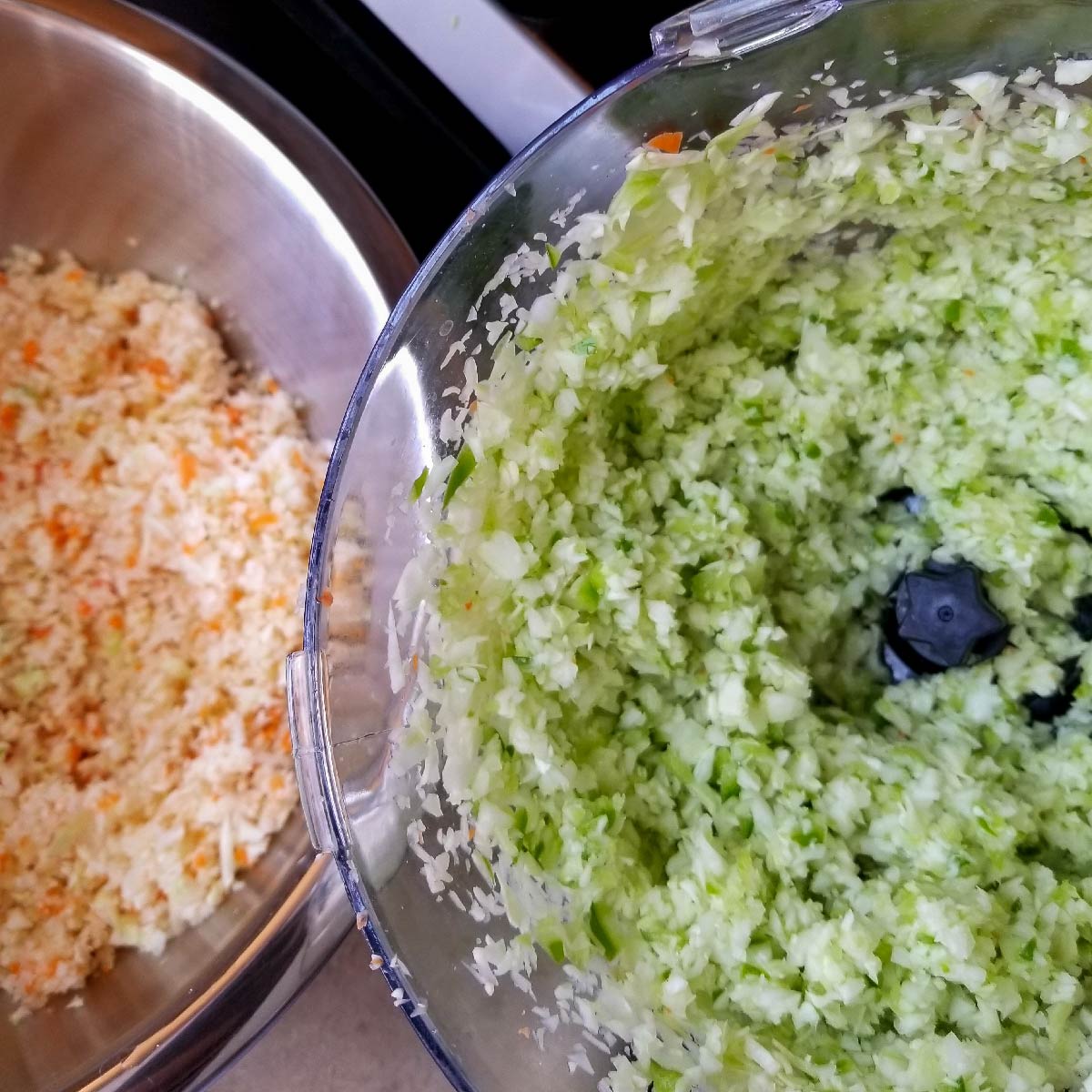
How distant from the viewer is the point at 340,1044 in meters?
1.34

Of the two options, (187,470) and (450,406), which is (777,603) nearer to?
(450,406)

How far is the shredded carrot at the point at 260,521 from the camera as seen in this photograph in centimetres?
133

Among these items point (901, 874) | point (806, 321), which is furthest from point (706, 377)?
point (901, 874)

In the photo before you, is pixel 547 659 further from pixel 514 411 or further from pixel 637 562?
pixel 514 411

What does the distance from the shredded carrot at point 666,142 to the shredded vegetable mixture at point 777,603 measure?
2 centimetres

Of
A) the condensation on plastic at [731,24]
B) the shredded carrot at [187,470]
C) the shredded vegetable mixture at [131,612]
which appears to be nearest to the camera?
the condensation on plastic at [731,24]

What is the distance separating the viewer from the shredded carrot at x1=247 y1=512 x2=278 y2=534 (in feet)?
4.36

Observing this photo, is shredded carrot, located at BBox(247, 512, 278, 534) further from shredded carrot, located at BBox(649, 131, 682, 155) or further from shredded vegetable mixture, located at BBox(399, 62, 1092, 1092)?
shredded carrot, located at BBox(649, 131, 682, 155)

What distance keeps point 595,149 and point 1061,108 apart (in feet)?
1.42

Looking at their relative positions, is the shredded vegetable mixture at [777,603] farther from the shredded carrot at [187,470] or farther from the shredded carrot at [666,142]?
the shredded carrot at [187,470]

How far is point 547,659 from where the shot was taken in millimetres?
944

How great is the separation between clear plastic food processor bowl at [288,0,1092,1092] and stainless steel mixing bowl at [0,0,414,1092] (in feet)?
0.92

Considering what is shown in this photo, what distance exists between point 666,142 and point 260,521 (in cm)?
75

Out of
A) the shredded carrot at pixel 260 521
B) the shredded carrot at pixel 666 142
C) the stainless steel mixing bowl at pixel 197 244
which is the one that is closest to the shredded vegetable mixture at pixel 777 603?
the shredded carrot at pixel 666 142
